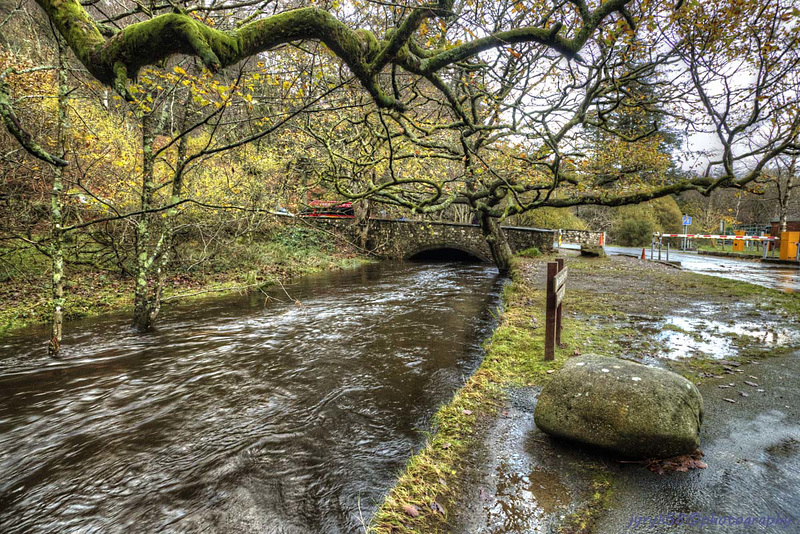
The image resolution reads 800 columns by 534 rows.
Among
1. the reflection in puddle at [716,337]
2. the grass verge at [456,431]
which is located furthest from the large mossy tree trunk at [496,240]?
the reflection in puddle at [716,337]

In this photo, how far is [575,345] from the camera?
581 cm

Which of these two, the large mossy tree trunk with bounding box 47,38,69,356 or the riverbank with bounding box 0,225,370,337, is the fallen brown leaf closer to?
the riverbank with bounding box 0,225,370,337

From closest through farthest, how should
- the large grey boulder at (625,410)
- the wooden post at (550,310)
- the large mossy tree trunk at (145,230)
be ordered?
the large grey boulder at (625,410) → the wooden post at (550,310) → the large mossy tree trunk at (145,230)

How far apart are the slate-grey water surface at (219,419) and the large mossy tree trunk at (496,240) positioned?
6880mm

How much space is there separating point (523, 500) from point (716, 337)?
524 cm

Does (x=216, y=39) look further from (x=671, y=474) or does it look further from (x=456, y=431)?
(x=671, y=474)

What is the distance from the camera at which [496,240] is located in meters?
16.0

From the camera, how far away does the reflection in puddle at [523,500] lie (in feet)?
8.54

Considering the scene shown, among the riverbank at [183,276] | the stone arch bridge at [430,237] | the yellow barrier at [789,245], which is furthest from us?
the stone arch bridge at [430,237]

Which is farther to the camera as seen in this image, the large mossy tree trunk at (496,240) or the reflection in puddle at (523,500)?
the large mossy tree trunk at (496,240)

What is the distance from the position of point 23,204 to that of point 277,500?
35.4 feet

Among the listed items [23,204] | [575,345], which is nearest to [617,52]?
[575,345]

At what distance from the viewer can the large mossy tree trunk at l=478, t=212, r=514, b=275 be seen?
15.2 m

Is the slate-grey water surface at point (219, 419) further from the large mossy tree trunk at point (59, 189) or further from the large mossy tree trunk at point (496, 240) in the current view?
the large mossy tree trunk at point (496, 240)
